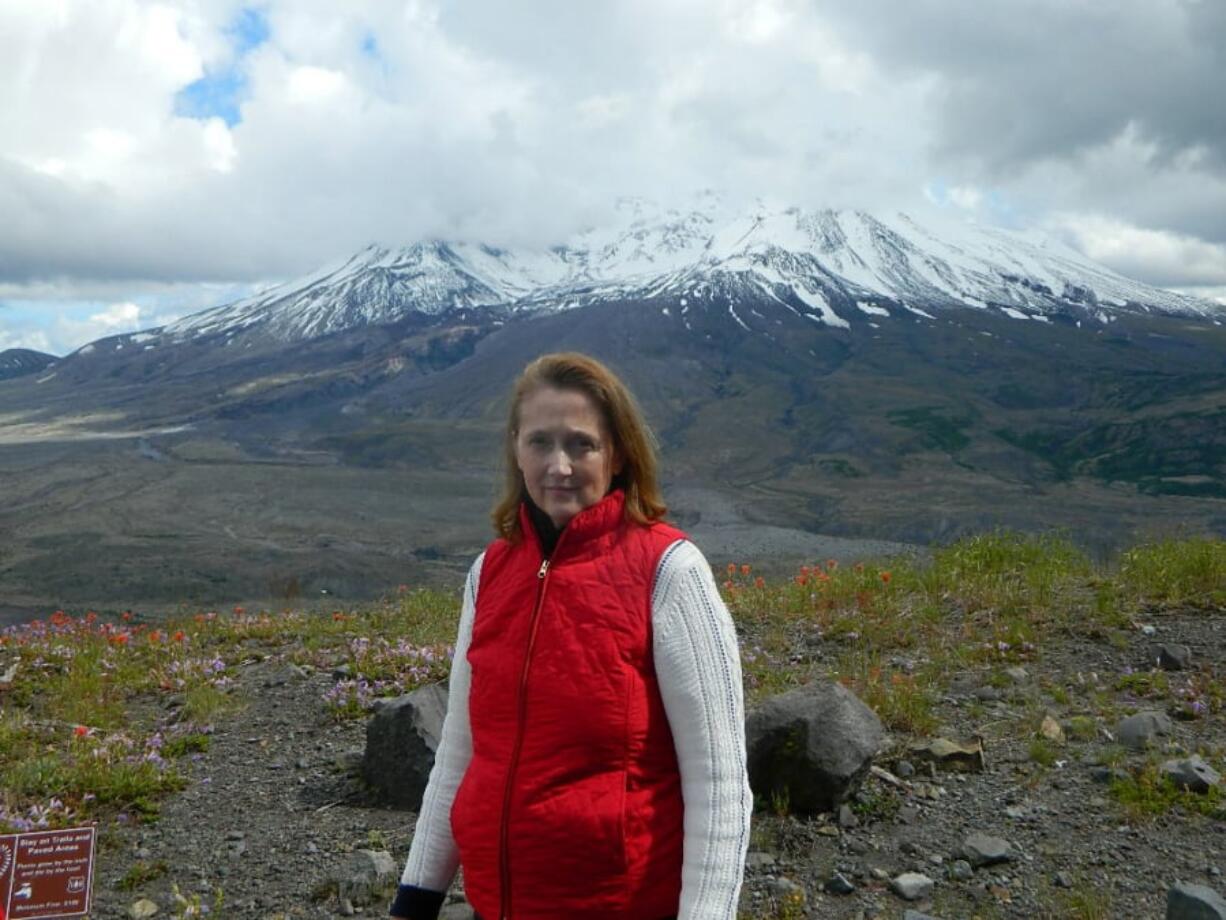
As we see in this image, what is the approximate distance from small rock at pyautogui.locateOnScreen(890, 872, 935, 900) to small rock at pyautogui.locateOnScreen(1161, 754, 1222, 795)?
131 cm

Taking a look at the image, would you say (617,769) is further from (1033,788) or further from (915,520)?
(915,520)

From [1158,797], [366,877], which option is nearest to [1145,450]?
[1158,797]

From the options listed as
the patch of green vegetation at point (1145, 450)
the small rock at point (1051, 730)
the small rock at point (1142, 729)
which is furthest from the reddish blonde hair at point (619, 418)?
the patch of green vegetation at point (1145, 450)

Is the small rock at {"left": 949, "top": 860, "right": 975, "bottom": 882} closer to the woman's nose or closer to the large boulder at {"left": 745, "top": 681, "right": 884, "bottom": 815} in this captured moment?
the large boulder at {"left": 745, "top": 681, "right": 884, "bottom": 815}

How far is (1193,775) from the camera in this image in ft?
13.5

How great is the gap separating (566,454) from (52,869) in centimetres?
223

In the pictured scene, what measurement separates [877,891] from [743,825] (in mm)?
1928

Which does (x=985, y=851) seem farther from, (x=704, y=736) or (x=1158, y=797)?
(x=704, y=736)

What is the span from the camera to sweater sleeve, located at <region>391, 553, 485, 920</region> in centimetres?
236

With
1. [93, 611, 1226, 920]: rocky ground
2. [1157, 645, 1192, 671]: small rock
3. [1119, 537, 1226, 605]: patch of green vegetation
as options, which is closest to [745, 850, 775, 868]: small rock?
[93, 611, 1226, 920]: rocky ground

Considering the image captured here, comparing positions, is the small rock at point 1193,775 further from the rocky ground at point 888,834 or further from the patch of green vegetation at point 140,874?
the patch of green vegetation at point 140,874

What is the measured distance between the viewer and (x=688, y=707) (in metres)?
2.02

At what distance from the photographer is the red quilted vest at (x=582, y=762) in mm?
2029

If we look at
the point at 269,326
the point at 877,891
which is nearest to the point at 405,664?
the point at 877,891
